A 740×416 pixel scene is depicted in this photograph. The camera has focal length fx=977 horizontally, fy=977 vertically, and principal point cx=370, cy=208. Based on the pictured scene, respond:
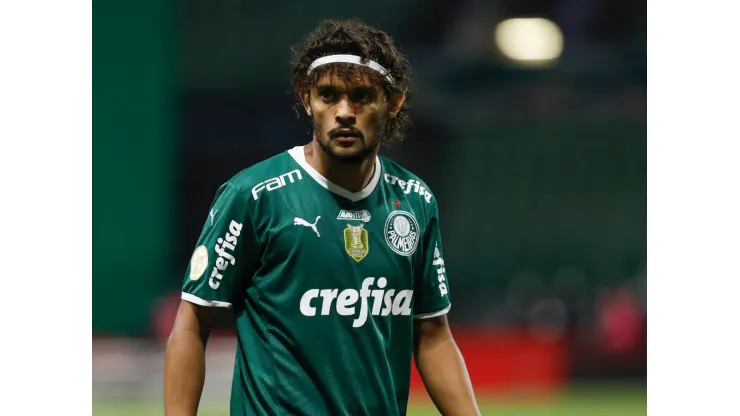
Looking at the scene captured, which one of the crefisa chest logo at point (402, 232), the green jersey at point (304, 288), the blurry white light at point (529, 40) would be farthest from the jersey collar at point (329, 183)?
the blurry white light at point (529, 40)

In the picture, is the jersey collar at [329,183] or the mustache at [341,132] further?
the jersey collar at [329,183]

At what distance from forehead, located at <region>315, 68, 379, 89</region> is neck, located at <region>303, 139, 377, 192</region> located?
0.19 metres

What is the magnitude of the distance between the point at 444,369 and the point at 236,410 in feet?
2.28

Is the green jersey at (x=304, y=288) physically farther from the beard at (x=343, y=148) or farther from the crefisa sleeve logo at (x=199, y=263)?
the beard at (x=343, y=148)

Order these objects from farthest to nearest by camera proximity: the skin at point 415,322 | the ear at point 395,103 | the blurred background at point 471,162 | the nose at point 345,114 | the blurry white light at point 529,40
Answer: the blurry white light at point 529,40 → the blurred background at point 471,162 → the ear at point 395,103 → the nose at point 345,114 → the skin at point 415,322

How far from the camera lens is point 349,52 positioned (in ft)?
10.0

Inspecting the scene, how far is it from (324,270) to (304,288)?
3.5 inches

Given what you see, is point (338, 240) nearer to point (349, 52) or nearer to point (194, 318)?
point (194, 318)

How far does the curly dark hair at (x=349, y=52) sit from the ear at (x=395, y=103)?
2 centimetres

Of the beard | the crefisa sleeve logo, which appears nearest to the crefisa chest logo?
the beard

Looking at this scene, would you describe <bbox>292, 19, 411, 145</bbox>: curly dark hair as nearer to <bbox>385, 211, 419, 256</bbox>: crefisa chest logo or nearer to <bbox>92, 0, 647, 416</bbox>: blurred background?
<bbox>385, 211, 419, 256</bbox>: crefisa chest logo

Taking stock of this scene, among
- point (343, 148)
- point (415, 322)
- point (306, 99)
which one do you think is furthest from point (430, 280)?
point (306, 99)

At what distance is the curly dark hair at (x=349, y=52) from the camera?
3.03 metres

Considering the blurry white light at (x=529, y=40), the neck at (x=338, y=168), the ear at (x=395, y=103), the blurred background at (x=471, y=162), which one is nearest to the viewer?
the neck at (x=338, y=168)
